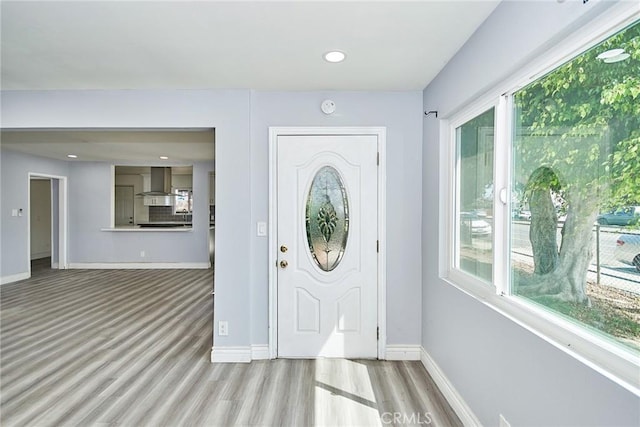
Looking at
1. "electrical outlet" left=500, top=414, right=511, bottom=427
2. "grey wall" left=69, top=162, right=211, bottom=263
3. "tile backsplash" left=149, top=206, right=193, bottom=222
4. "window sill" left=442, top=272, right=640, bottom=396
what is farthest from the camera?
"tile backsplash" left=149, top=206, right=193, bottom=222

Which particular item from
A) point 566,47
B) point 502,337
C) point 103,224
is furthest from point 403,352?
point 103,224

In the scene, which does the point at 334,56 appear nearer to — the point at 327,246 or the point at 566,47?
the point at 566,47

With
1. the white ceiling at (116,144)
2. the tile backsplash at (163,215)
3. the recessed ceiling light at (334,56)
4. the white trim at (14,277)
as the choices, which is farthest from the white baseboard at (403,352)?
the tile backsplash at (163,215)

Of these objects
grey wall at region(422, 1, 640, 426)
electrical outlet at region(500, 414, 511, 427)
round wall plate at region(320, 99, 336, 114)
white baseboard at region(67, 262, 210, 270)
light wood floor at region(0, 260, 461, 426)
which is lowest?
light wood floor at region(0, 260, 461, 426)

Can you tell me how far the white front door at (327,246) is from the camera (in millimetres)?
2971

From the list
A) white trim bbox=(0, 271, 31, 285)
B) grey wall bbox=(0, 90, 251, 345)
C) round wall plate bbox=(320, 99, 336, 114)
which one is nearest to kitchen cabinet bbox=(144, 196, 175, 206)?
white trim bbox=(0, 271, 31, 285)

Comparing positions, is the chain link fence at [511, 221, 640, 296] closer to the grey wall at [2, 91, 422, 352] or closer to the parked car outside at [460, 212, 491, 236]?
the parked car outside at [460, 212, 491, 236]

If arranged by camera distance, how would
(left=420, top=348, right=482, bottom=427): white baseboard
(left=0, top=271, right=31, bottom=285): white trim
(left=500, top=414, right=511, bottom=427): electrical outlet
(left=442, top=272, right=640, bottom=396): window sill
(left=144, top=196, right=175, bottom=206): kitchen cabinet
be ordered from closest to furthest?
1. (left=442, top=272, right=640, bottom=396): window sill
2. (left=500, top=414, right=511, bottom=427): electrical outlet
3. (left=420, top=348, right=482, bottom=427): white baseboard
4. (left=0, top=271, right=31, bottom=285): white trim
5. (left=144, top=196, right=175, bottom=206): kitchen cabinet

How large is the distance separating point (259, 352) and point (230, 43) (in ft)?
8.32

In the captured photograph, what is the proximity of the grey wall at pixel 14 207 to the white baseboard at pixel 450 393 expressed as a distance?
7.33 meters

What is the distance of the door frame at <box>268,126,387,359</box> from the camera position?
2.95 metres

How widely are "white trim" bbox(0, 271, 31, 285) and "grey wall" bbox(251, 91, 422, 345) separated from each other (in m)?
5.82

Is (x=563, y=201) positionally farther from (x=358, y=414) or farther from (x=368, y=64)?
(x=358, y=414)

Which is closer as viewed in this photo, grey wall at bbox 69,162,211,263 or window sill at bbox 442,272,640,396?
window sill at bbox 442,272,640,396
